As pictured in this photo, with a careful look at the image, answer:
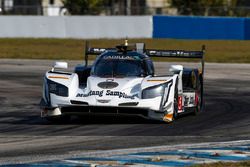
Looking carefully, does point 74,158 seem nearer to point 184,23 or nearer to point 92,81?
point 92,81

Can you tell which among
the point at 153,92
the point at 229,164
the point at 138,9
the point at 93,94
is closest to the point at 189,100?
the point at 153,92

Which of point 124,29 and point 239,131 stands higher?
point 239,131

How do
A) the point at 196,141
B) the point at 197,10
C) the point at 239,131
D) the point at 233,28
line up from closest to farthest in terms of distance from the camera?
1. the point at 196,141
2. the point at 239,131
3. the point at 233,28
4. the point at 197,10

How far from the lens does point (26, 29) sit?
47.6 metres

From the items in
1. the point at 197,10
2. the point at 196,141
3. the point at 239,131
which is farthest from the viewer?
the point at 197,10

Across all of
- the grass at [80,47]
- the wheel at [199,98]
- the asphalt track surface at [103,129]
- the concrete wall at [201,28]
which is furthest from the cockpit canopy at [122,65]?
the concrete wall at [201,28]

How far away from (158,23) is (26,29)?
732cm

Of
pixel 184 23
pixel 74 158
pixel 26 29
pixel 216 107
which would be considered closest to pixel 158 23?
pixel 184 23

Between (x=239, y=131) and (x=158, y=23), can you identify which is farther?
(x=158, y=23)

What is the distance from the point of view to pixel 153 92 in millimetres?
14203

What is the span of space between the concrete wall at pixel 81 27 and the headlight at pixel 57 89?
107 ft

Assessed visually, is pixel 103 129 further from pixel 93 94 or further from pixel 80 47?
pixel 80 47

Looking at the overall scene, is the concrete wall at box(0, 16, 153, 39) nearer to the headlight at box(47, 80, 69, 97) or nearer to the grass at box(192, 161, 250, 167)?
the headlight at box(47, 80, 69, 97)

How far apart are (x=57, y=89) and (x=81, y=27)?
3385 centimetres
